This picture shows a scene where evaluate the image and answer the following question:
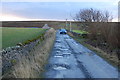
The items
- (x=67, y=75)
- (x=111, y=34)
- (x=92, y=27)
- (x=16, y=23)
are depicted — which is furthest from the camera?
(x=16, y=23)

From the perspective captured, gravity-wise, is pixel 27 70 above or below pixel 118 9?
below

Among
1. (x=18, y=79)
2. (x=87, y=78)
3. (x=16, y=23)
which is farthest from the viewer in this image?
(x=16, y=23)

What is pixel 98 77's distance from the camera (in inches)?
340

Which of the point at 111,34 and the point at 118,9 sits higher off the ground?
the point at 118,9

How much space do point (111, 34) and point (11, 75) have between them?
1514cm

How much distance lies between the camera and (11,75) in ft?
21.9

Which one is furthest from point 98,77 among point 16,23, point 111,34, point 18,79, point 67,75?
point 16,23

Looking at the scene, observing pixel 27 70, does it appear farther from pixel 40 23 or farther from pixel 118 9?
pixel 40 23

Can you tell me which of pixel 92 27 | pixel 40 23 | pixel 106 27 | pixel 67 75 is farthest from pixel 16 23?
pixel 67 75

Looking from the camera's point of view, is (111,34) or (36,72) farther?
(111,34)

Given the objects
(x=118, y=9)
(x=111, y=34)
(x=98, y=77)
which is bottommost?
(x=98, y=77)

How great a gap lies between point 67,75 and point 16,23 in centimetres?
13286

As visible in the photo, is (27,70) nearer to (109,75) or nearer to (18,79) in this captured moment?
(18,79)

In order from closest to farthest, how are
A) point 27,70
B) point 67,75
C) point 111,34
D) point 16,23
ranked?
point 27,70
point 67,75
point 111,34
point 16,23
